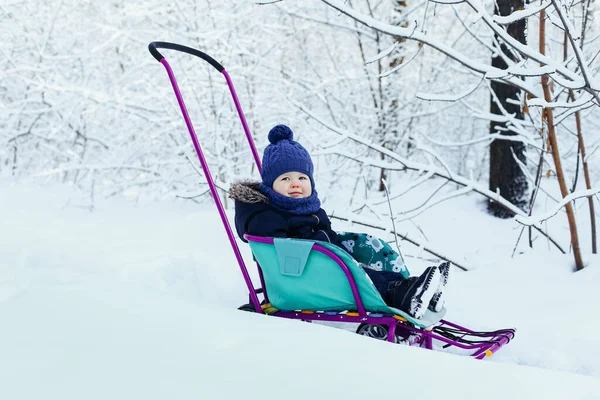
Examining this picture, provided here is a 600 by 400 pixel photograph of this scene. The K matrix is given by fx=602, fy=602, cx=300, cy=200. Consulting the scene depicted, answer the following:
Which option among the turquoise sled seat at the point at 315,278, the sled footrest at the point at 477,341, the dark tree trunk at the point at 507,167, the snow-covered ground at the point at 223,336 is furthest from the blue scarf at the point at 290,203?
the dark tree trunk at the point at 507,167

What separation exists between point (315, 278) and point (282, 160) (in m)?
0.67

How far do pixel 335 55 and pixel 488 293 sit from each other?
4.69 meters

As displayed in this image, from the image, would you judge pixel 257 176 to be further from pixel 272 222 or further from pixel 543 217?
pixel 543 217

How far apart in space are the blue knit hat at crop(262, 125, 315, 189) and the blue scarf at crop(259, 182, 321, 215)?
81 millimetres

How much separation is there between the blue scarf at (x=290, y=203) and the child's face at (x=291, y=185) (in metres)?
0.03

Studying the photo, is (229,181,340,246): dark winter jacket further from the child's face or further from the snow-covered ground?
the snow-covered ground

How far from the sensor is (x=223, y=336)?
211cm

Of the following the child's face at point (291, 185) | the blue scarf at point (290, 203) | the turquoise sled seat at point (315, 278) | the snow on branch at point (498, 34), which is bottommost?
the turquoise sled seat at point (315, 278)

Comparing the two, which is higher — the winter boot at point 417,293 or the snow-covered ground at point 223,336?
the winter boot at point 417,293

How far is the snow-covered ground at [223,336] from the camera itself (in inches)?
68.3

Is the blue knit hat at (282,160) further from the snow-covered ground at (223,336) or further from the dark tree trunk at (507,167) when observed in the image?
the dark tree trunk at (507,167)

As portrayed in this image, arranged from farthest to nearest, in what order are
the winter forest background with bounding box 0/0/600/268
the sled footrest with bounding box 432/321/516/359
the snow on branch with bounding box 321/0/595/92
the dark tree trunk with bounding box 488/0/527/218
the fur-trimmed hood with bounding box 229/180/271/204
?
the winter forest background with bounding box 0/0/600/268 → the dark tree trunk with bounding box 488/0/527/218 → the fur-trimmed hood with bounding box 229/180/271/204 → the sled footrest with bounding box 432/321/516/359 → the snow on branch with bounding box 321/0/595/92

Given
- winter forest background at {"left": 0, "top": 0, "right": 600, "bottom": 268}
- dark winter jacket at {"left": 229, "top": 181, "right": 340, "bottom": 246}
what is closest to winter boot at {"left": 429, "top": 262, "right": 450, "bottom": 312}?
dark winter jacket at {"left": 229, "top": 181, "right": 340, "bottom": 246}

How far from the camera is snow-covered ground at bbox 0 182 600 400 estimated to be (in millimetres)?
1735
